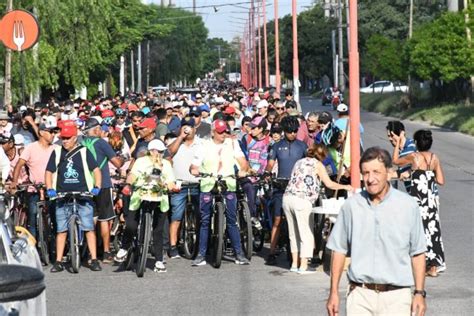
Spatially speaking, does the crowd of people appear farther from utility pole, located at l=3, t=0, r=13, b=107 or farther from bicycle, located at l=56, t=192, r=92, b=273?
utility pole, located at l=3, t=0, r=13, b=107

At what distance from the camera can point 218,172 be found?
50.6 ft

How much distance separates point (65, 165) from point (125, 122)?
344 inches

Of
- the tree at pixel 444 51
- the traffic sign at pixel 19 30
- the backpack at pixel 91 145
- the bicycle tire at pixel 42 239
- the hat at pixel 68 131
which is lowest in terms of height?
the bicycle tire at pixel 42 239

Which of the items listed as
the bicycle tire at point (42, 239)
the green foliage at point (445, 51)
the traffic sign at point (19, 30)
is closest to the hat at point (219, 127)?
the bicycle tire at point (42, 239)

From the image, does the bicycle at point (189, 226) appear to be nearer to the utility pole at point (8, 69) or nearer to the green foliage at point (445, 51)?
the utility pole at point (8, 69)

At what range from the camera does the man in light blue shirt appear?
7.52m

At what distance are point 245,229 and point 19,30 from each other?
179 inches

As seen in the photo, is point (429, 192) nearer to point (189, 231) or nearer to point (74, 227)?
point (189, 231)

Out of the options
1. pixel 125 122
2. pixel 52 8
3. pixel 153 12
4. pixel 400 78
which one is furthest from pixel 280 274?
pixel 153 12

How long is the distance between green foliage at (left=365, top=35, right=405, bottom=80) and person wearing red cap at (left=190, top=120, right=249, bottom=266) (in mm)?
55403

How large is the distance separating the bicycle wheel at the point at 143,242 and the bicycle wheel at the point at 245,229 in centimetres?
133

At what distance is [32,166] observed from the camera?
16.3 metres

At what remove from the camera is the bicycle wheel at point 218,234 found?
49.6ft

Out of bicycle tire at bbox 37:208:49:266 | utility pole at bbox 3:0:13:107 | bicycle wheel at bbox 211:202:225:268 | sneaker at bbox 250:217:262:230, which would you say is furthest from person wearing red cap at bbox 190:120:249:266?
utility pole at bbox 3:0:13:107
